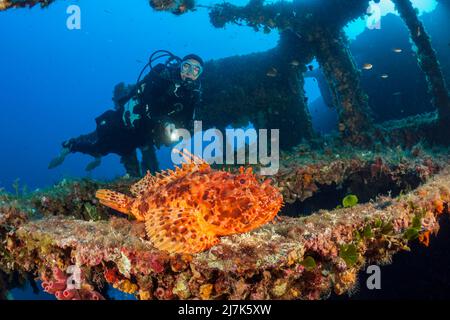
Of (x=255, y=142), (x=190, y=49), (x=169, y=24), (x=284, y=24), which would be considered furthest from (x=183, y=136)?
(x=169, y=24)

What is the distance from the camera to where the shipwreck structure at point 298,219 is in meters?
2.82

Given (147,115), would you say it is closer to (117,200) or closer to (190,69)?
(190,69)

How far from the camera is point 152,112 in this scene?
930cm

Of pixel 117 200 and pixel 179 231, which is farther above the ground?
pixel 117 200

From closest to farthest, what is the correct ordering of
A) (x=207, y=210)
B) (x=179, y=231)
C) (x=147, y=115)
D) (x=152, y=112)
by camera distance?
(x=179, y=231)
(x=207, y=210)
(x=152, y=112)
(x=147, y=115)

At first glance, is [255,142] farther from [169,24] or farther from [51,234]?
[169,24]

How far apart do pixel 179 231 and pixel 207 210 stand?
44cm

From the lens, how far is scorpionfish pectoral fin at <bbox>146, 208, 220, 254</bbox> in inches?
112

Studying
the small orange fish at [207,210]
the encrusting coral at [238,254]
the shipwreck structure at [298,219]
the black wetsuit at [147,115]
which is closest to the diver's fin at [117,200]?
the shipwreck structure at [298,219]

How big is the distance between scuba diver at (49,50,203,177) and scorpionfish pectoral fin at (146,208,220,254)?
6.33 meters

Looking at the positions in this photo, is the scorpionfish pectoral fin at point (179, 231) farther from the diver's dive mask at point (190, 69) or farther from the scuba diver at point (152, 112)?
the diver's dive mask at point (190, 69)

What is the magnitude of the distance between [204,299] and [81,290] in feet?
4.39

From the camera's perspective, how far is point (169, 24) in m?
159

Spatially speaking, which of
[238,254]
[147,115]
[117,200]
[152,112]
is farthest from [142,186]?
[147,115]
